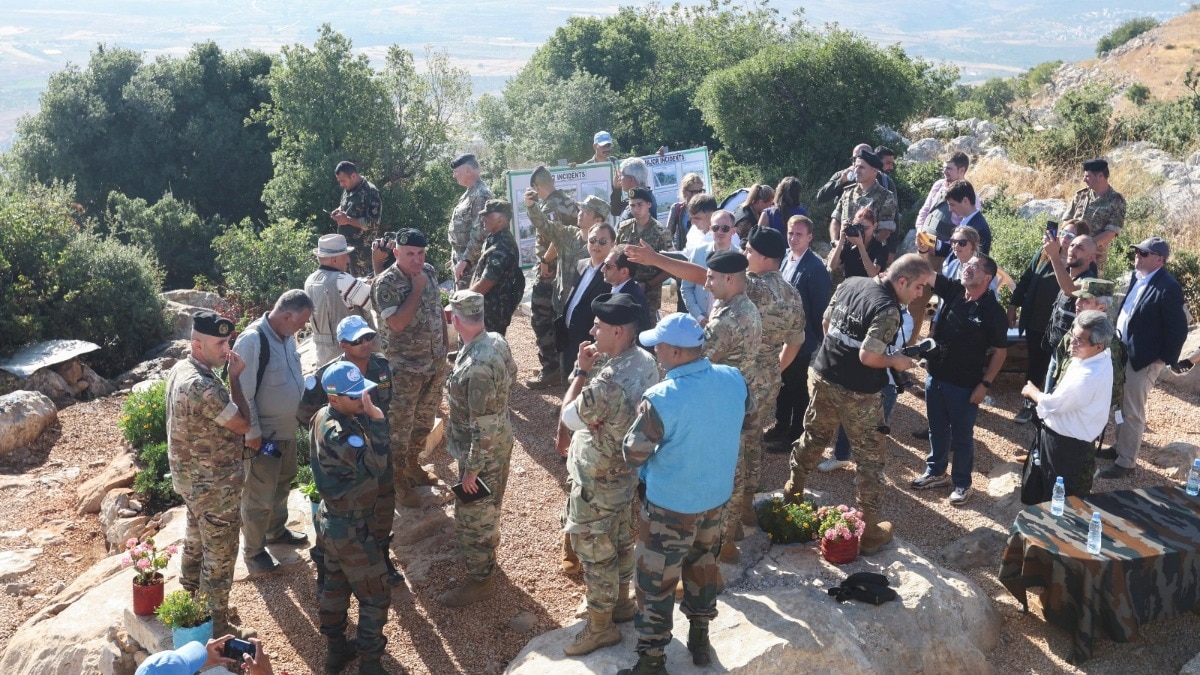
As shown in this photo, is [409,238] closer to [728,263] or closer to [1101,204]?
[728,263]

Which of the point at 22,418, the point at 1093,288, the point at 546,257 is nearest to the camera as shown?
the point at 1093,288

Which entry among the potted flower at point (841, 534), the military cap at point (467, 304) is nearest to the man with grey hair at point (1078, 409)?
the potted flower at point (841, 534)

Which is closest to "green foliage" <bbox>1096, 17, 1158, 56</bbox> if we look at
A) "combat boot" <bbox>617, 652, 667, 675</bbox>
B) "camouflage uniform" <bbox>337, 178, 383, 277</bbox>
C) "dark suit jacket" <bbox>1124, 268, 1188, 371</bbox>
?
"dark suit jacket" <bbox>1124, 268, 1188, 371</bbox>

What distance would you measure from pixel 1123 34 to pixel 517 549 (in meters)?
54.6

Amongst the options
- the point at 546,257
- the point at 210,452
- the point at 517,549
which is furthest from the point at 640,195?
the point at 210,452

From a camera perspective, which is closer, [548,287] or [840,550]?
[840,550]

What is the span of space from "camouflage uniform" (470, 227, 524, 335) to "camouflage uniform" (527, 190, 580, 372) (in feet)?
1.06

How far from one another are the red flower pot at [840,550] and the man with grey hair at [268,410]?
3.90 m

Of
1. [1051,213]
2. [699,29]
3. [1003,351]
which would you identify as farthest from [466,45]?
[1003,351]

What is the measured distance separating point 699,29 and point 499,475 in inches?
915

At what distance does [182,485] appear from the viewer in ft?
19.7

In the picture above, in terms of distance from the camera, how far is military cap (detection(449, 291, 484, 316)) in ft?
20.7

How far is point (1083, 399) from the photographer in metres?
6.46

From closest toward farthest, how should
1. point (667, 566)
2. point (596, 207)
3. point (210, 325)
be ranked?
point (667, 566) < point (210, 325) < point (596, 207)
